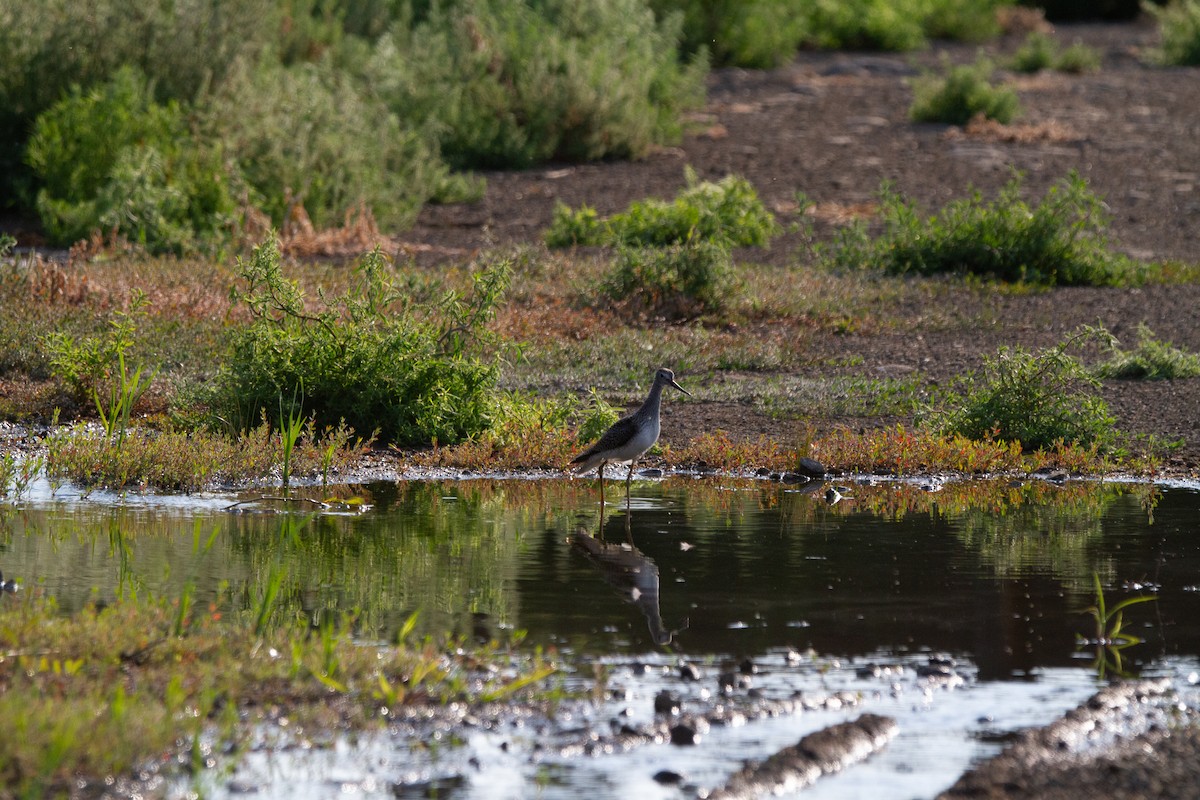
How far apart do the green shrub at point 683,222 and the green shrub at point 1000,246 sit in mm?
1130

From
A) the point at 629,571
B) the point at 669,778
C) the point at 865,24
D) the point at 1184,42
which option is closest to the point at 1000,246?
the point at 629,571

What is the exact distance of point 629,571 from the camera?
8117mm

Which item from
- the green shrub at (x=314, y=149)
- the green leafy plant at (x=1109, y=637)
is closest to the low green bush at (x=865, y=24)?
the green shrub at (x=314, y=149)

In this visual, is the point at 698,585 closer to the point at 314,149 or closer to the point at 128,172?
the point at 128,172

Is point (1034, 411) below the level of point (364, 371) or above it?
below

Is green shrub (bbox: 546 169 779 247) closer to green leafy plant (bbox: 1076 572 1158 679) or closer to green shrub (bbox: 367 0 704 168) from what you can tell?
green shrub (bbox: 367 0 704 168)

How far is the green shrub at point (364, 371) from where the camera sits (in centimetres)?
1077

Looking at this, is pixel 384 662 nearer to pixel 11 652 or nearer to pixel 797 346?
pixel 11 652

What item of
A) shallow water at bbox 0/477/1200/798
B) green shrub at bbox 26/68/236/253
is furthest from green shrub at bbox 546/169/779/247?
shallow water at bbox 0/477/1200/798

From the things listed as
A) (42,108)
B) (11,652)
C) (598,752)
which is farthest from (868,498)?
(42,108)

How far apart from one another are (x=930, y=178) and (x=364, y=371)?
1260 centimetres

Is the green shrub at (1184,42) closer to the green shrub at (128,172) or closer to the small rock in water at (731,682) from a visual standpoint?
the green shrub at (128,172)

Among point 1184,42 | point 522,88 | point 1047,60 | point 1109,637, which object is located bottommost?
point 1109,637

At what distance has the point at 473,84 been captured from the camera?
2231 centimetres
